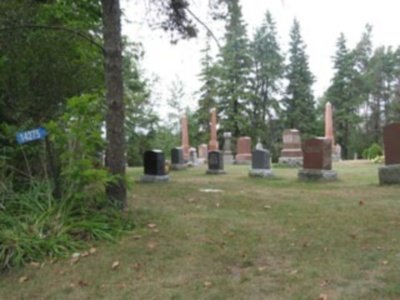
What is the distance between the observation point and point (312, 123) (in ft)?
147

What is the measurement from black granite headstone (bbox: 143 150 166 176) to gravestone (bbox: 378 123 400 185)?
556 centimetres

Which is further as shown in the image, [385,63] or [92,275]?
[385,63]

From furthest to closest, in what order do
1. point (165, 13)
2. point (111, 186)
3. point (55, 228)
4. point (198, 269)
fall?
point (165, 13) < point (111, 186) < point (55, 228) < point (198, 269)

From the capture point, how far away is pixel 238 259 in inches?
193

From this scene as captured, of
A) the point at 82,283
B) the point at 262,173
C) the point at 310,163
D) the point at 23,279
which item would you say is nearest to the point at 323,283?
the point at 82,283

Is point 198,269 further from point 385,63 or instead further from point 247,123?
point 385,63

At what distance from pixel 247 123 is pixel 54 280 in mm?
37416

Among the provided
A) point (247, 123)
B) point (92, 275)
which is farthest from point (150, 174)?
point (247, 123)

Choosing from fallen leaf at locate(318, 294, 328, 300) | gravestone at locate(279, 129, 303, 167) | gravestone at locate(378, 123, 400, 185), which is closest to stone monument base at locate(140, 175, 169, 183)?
gravestone at locate(378, 123, 400, 185)

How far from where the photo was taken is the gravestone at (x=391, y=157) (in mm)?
10875

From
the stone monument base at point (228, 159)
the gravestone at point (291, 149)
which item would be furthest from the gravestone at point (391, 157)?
the stone monument base at point (228, 159)

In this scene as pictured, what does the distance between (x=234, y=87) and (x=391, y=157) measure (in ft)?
102

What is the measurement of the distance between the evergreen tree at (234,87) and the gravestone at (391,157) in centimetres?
2951

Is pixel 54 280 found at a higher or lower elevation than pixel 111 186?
lower
